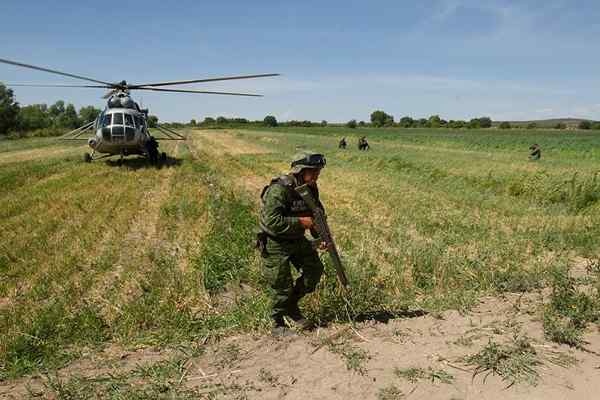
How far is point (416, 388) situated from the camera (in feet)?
11.8

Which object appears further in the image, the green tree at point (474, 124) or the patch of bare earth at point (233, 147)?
the green tree at point (474, 124)

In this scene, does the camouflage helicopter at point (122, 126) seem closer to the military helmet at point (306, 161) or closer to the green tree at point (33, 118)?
the military helmet at point (306, 161)

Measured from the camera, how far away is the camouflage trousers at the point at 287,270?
14.6ft

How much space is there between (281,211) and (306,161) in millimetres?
541

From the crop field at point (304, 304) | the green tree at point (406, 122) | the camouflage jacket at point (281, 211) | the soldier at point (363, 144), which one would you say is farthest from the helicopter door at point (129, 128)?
the green tree at point (406, 122)

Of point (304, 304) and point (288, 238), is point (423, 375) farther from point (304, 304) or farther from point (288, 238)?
point (304, 304)

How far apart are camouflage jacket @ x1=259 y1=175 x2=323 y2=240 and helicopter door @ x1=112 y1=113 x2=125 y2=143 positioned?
47.2ft

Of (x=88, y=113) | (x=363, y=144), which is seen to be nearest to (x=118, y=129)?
(x=363, y=144)

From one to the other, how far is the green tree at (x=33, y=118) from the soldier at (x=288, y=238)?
67.7 meters

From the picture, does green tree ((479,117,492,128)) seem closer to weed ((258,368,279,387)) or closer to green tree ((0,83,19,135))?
green tree ((0,83,19,135))

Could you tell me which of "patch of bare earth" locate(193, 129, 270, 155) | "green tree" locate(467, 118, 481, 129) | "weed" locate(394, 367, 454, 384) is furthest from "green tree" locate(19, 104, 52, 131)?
"green tree" locate(467, 118, 481, 129)

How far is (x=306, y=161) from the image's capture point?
14.2 feet

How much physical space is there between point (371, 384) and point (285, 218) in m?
1.65

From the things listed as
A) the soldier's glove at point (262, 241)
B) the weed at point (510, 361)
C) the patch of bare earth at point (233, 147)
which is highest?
the soldier's glove at point (262, 241)
